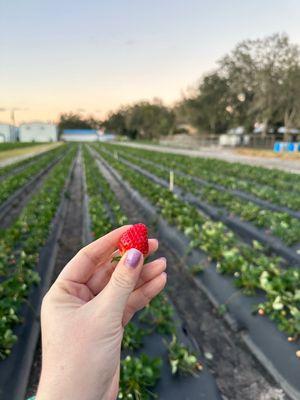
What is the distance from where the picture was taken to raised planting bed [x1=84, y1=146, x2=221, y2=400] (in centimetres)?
295

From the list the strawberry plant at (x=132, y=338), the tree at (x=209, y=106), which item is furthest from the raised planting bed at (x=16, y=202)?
the tree at (x=209, y=106)

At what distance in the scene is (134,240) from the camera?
1680 millimetres

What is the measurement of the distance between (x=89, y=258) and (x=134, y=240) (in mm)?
289

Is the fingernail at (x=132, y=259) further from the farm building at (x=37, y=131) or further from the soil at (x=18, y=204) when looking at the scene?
the farm building at (x=37, y=131)

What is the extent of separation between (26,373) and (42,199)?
767cm

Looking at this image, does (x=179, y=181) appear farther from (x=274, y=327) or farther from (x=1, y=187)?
(x=274, y=327)

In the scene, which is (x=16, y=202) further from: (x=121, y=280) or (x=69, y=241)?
(x=121, y=280)

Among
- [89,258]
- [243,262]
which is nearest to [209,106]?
[243,262]

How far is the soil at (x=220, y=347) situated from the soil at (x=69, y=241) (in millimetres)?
1985

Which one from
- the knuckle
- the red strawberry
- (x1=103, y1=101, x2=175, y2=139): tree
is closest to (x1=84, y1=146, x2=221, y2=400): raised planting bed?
the red strawberry

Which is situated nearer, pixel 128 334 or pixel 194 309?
pixel 128 334

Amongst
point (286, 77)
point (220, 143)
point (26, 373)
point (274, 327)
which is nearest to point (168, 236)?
point (274, 327)

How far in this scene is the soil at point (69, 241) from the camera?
3687 millimetres

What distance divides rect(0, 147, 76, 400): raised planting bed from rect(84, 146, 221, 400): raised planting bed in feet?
3.75
